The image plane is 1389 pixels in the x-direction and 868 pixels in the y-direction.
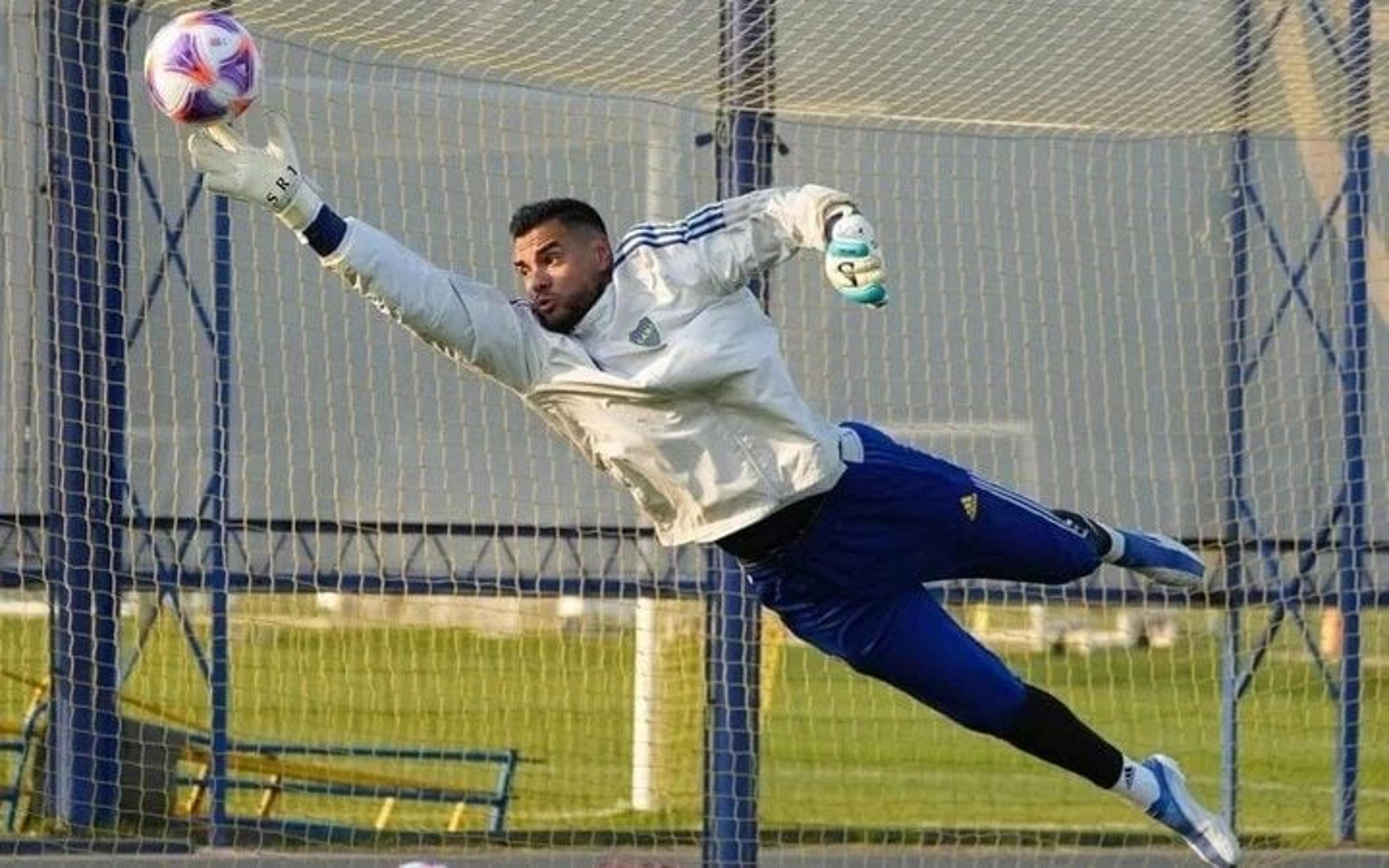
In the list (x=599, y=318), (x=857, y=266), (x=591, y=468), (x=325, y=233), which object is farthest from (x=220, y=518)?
(x=857, y=266)

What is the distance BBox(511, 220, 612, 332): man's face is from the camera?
6.80 m

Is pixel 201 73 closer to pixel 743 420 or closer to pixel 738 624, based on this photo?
pixel 743 420

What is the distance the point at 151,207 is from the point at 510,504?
5.79 ft

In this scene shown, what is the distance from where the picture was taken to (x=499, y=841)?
428 inches

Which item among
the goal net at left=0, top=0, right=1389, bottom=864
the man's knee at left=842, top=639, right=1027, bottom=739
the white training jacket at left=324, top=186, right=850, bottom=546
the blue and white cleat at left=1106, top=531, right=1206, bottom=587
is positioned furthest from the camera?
the goal net at left=0, top=0, right=1389, bottom=864

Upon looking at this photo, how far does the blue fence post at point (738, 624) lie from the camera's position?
9.81 meters

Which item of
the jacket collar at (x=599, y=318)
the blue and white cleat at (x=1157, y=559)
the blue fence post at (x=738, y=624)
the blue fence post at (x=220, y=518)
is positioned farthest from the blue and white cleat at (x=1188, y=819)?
the blue fence post at (x=220, y=518)

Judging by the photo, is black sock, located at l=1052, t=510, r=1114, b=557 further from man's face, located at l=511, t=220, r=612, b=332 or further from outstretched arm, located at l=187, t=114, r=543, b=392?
outstretched arm, located at l=187, t=114, r=543, b=392

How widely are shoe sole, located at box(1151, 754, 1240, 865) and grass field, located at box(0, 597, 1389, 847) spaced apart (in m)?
3.28

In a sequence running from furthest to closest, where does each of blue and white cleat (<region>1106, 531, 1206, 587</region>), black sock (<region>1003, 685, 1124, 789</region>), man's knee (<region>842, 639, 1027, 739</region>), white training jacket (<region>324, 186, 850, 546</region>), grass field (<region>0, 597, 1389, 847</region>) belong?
grass field (<region>0, 597, 1389, 847</region>) → blue and white cleat (<region>1106, 531, 1206, 587</region>) → black sock (<region>1003, 685, 1124, 789</region>) → man's knee (<region>842, 639, 1027, 739</region>) → white training jacket (<region>324, 186, 850, 546</region>)

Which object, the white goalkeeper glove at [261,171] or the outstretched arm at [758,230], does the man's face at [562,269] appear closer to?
the outstretched arm at [758,230]

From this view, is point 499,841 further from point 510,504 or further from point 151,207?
→ point 151,207

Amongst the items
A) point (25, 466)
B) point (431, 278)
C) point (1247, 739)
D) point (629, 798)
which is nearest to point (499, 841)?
point (629, 798)

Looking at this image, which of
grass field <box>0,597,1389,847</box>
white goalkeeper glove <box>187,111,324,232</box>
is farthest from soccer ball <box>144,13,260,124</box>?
grass field <box>0,597,1389,847</box>
